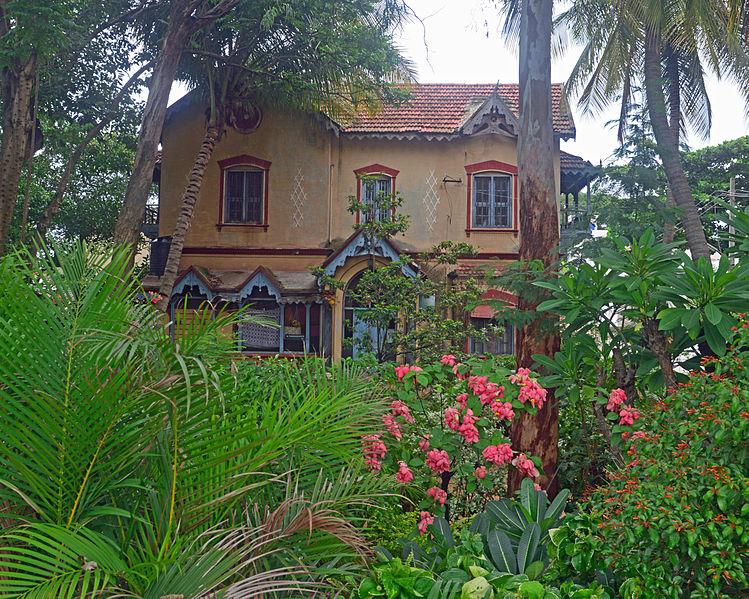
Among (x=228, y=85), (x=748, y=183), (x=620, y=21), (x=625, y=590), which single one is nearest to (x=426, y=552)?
(x=625, y=590)

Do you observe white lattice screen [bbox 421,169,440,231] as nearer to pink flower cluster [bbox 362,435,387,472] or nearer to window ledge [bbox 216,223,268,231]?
window ledge [bbox 216,223,268,231]

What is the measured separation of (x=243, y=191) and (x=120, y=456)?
641 inches

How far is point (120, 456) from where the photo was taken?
7.84 ft

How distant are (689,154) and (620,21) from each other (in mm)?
17971

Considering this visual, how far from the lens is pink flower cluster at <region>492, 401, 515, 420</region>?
3.97 metres

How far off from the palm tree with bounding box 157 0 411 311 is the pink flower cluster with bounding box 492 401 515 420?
36.8 ft

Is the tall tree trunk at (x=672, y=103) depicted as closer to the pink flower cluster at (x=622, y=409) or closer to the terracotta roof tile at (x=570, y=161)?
the terracotta roof tile at (x=570, y=161)

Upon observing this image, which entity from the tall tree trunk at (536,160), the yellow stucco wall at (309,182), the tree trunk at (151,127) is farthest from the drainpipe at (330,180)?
the tall tree trunk at (536,160)

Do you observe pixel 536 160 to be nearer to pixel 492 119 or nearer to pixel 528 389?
pixel 528 389

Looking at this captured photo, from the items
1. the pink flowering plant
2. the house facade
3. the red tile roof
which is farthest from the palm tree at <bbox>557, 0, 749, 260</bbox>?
the pink flowering plant

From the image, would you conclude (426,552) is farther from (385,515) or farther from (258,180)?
(258,180)

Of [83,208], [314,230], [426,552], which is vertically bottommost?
[426,552]

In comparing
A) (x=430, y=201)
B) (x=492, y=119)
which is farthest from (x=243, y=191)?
(x=492, y=119)

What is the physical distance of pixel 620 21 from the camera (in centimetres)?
1291
